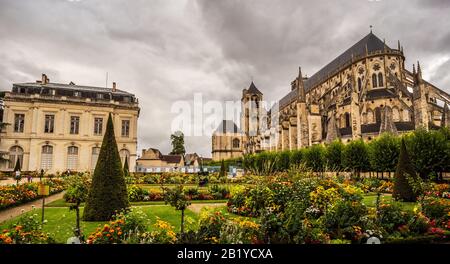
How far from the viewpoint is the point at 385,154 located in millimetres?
23328

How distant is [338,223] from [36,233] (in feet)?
20.2

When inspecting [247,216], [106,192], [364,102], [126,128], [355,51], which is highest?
[355,51]

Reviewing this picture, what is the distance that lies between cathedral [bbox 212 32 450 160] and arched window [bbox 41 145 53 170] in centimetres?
3552

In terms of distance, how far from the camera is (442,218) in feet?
24.7

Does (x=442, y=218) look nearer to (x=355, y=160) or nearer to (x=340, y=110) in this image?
(x=355, y=160)

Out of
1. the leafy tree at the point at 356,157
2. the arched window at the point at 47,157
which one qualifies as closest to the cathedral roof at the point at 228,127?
the arched window at the point at 47,157

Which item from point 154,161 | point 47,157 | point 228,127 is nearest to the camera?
point 47,157

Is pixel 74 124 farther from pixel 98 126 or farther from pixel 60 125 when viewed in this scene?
pixel 98 126

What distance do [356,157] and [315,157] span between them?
213 inches

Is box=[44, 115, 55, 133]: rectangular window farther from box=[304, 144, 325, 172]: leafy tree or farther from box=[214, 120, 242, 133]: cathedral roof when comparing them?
box=[214, 120, 242, 133]: cathedral roof

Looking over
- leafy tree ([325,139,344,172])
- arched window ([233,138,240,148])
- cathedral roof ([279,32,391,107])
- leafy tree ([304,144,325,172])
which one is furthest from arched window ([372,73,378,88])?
arched window ([233,138,240,148])

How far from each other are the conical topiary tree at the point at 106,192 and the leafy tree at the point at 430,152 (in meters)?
20.1

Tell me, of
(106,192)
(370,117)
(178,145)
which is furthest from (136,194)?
(178,145)

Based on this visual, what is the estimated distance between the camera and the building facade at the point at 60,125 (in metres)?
34.2
